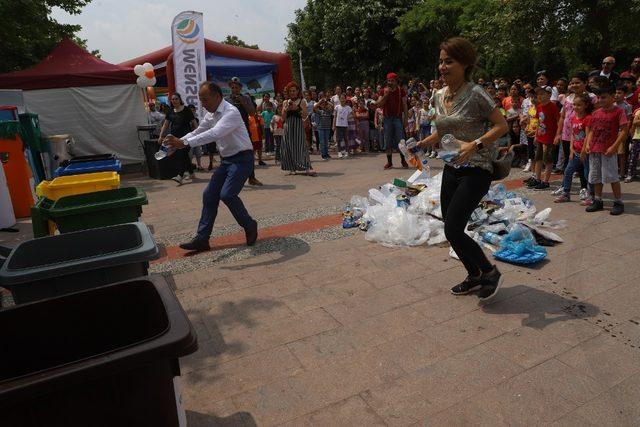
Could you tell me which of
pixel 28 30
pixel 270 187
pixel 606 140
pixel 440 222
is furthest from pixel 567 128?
pixel 28 30

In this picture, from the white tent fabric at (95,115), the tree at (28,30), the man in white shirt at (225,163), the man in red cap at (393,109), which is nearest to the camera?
the man in white shirt at (225,163)

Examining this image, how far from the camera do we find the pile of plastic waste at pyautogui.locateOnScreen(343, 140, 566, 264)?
4.43m

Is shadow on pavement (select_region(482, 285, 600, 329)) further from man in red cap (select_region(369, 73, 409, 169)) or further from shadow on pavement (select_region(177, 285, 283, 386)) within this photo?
man in red cap (select_region(369, 73, 409, 169))

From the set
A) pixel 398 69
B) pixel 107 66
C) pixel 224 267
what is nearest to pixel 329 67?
pixel 398 69

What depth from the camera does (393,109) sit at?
9.61 m

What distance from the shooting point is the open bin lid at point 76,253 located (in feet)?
7.81

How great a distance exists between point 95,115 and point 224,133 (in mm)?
9147

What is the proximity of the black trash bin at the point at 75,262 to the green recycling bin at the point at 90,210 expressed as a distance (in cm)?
83

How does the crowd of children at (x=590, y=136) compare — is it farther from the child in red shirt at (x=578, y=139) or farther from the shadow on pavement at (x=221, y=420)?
the shadow on pavement at (x=221, y=420)

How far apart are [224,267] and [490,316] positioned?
8.57 ft

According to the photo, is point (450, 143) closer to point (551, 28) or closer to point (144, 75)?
point (144, 75)

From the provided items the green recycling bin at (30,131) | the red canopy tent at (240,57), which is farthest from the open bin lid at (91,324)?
the red canopy tent at (240,57)

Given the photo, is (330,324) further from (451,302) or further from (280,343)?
(451,302)

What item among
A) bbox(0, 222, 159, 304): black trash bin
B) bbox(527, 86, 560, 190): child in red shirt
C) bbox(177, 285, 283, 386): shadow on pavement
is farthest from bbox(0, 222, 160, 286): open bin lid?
bbox(527, 86, 560, 190): child in red shirt
